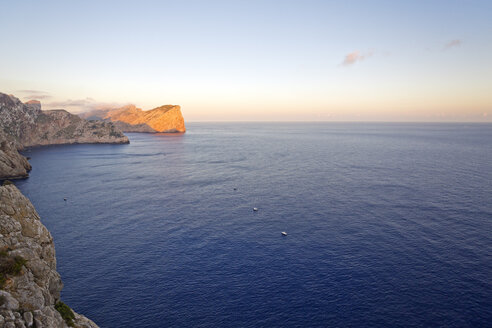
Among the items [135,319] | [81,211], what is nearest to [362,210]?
[135,319]

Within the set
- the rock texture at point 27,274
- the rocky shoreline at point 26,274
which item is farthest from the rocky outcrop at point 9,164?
the rock texture at point 27,274

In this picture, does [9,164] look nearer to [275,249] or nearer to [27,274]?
[27,274]

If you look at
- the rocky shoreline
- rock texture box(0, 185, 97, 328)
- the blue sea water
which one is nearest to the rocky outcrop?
the blue sea water

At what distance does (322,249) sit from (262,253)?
13445mm

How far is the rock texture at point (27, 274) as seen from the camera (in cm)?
2467

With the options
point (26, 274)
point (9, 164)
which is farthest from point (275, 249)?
point (9, 164)

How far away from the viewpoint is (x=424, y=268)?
54.4 metres

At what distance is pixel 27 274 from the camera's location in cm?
2897

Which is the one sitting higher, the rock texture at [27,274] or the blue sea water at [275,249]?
the rock texture at [27,274]

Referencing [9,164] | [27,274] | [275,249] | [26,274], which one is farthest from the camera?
[9,164]

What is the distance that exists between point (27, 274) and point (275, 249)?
149 ft

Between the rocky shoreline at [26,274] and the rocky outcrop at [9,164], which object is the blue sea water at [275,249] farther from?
the rocky shoreline at [26,274]

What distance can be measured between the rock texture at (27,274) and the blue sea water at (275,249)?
1371 cm

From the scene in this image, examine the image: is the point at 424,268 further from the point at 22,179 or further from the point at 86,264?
the point at 22,179
